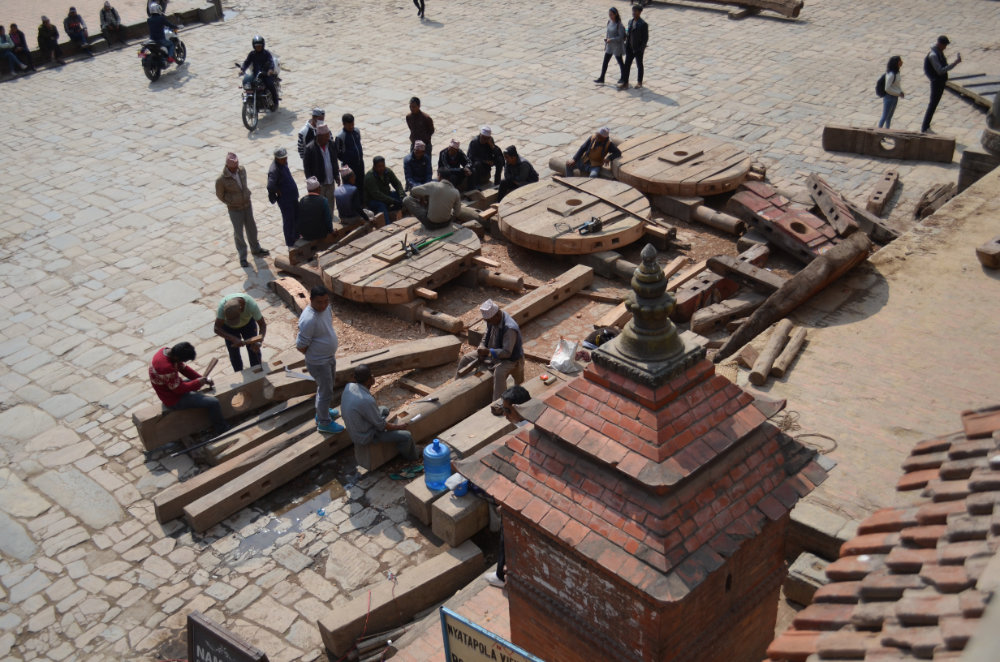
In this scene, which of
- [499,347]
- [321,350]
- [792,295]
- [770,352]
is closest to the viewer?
[321,350]

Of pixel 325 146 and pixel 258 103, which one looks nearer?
pixel 325 146

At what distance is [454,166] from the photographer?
13.2m

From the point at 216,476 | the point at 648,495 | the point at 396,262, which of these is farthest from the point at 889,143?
the point at 648,495

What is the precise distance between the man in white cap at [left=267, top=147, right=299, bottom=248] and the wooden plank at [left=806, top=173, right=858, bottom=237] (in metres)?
6.96

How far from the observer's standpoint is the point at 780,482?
14.8 feet

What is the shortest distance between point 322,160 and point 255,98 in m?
5.29

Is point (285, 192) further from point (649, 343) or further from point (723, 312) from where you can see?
point (649, 343)

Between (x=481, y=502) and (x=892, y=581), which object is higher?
(x=892, y=581)

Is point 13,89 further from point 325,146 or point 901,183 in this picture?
point 901,183

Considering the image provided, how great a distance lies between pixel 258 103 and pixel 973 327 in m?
13.5

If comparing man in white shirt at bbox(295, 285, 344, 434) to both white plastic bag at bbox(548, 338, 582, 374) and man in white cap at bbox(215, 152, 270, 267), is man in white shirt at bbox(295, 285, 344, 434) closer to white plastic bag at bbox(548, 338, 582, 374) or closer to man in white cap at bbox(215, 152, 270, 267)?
white plastic bag at bbox(548, 338, 582, 374)

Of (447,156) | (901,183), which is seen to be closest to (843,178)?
(901,183)

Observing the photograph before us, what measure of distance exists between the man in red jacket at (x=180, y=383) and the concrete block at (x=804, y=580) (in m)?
5.68

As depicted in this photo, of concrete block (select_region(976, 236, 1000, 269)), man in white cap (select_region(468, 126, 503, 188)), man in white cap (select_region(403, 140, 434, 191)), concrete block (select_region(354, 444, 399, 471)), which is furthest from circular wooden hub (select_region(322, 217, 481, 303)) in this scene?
concrete block (select_region(976, 236, 1000, 269))
